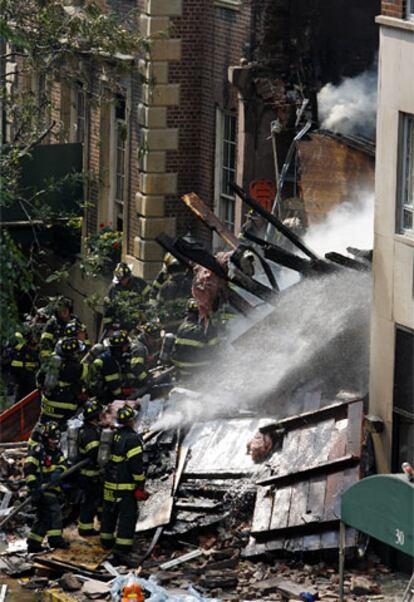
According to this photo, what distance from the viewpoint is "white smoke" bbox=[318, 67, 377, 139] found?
88.4ft

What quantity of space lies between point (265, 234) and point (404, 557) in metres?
7.76

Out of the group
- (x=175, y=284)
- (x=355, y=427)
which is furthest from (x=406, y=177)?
(x=175, y=284)

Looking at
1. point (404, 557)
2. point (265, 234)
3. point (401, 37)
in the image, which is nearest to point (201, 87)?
point (265, 234)

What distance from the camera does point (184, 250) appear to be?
25219 millimetres

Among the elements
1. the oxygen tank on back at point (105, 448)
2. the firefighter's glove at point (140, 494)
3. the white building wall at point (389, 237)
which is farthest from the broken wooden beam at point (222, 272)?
the firefighter's glove at point (140, 494)

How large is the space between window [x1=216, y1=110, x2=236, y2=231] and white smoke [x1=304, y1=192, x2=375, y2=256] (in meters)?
3.37

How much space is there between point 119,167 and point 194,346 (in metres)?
8.60

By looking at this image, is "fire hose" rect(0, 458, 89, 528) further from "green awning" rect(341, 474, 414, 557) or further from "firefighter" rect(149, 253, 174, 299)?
"firefighter" rect(149, 253, 174, 299)

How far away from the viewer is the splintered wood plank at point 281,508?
68.6 feet

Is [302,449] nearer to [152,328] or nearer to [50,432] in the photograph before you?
[50,432]

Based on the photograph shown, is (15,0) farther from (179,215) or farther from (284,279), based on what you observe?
(179,215)

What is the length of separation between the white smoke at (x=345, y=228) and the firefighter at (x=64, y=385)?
3.70 m

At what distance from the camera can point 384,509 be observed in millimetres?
17953

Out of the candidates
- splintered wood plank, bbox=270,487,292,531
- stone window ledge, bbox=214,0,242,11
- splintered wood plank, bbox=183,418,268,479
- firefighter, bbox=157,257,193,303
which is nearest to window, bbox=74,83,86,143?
stone window ledge, bbox=214,0,242,11
